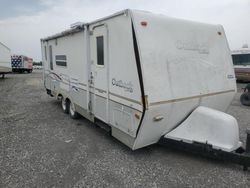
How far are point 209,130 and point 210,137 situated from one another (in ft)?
0.40

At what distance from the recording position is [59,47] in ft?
22.4

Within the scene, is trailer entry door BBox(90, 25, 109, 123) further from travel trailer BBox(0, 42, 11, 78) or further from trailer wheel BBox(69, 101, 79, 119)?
travel trailer BBox(0, 42, 11, 78)

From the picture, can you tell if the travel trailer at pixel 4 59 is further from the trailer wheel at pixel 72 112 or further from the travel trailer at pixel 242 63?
the travel trailer at pixel 242 63

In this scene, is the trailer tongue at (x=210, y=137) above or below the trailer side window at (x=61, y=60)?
below

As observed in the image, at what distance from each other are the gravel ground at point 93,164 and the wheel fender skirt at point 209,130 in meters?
0.41

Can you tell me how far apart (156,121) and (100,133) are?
2.15m

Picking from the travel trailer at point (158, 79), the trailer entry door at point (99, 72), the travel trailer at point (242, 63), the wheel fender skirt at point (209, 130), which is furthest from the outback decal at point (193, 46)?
the travel trailer at point (242, 63)

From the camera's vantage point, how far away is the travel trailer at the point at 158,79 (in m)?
3.46

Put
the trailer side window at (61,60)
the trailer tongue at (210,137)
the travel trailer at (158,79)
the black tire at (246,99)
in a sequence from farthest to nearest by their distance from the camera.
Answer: the black tire at (246,99), the trailer side window at (61,60), the trailer tongue at (210,137), the travel trailer at (158,79)

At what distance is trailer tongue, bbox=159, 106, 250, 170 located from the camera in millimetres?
3564

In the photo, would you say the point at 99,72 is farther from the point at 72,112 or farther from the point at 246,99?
the point at 246,99

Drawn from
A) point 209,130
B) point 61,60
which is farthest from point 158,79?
point 61,60

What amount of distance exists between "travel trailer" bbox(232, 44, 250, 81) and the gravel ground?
10705 mm

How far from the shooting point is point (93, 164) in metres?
3.85
